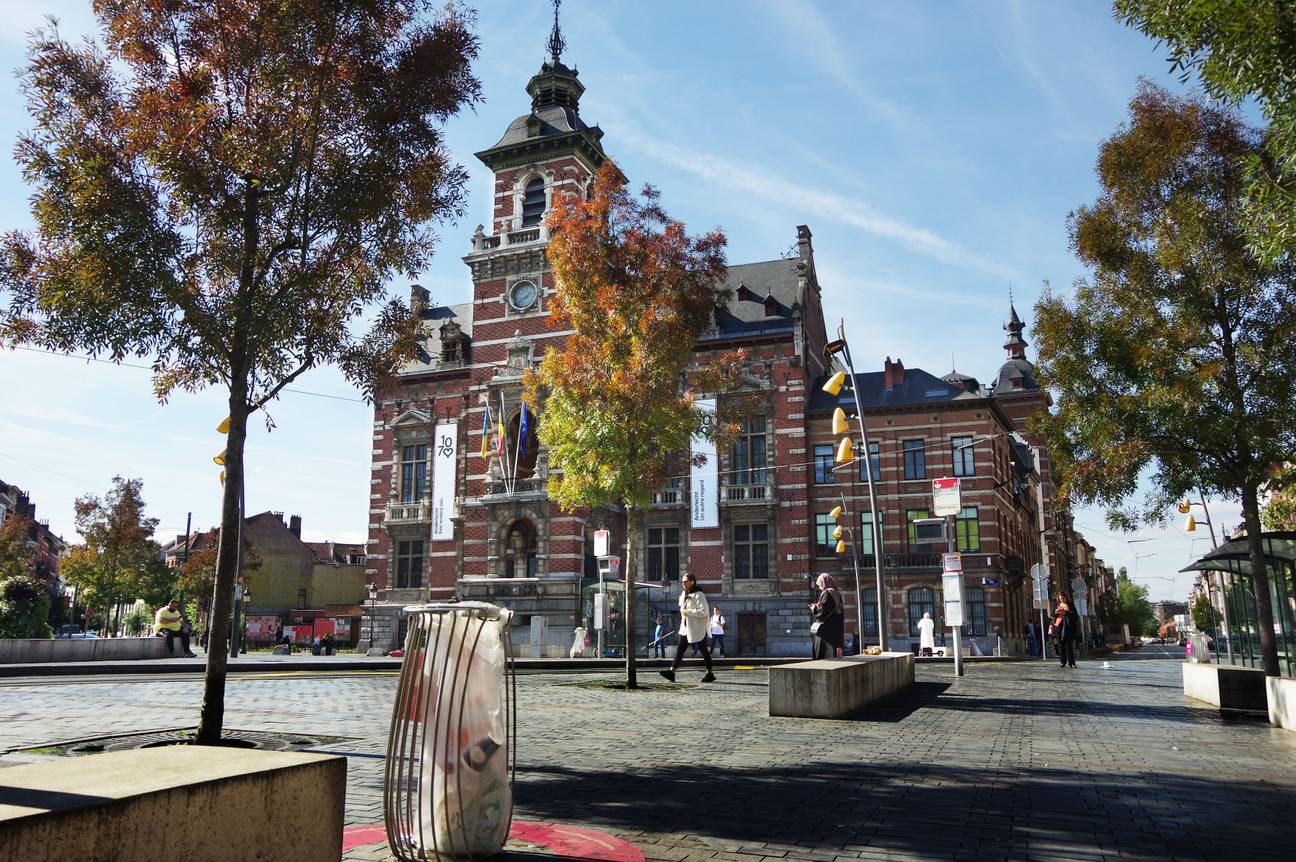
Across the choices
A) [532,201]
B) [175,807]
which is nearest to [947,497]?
[175,807]

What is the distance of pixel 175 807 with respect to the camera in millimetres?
3186

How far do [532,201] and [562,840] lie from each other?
1621 inches

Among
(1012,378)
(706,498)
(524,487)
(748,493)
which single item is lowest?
(706,498)

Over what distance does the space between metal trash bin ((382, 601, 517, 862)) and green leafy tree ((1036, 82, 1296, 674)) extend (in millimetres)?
13766

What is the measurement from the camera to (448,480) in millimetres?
43375

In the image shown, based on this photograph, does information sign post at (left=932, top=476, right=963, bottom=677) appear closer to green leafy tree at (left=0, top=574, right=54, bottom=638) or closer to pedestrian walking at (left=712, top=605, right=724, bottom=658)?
pedestrian walking at (left=712, top=605, right=724, bottom=658)

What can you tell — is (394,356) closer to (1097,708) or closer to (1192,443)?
(1097,708)

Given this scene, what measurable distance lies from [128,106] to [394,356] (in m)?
3.49

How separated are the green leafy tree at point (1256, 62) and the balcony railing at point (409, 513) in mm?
39223

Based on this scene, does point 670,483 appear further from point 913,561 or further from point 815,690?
point 815,690

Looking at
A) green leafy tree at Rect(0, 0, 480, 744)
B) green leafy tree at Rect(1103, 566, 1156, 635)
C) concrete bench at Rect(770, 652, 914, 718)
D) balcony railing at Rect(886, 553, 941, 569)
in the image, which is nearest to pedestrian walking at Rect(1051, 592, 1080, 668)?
balcony railing at Rect(886, 553, 941, 569)

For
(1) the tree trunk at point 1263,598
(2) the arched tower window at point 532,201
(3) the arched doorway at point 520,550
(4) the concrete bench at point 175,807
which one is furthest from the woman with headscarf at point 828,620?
(2) the arched tower window at point 532,201

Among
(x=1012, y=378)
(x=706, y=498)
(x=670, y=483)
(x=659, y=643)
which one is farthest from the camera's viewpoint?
(x=1012, y=378)

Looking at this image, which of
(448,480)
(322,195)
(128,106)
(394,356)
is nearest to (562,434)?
(394,356)
